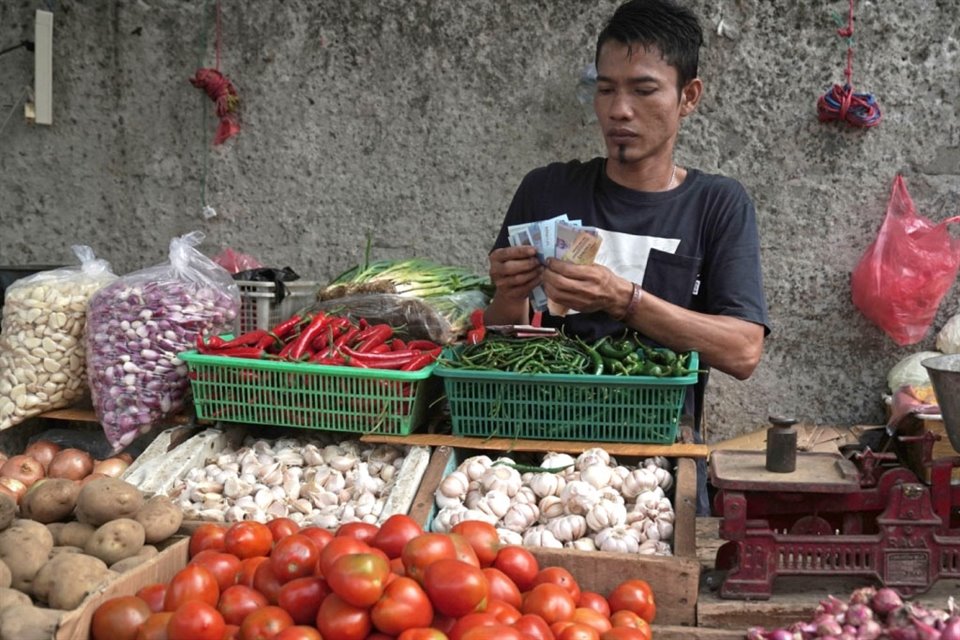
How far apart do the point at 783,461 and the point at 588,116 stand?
9.51ft

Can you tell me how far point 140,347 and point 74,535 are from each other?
1344mm

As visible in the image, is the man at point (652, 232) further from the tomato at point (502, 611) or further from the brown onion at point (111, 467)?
the brown onion at point (111, 467)

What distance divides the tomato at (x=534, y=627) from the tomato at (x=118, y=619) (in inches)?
31.6

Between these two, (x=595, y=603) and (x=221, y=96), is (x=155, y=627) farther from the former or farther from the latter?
(x=221, y=96)

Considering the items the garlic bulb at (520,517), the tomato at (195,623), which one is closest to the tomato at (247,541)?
the tomato at (195,623)

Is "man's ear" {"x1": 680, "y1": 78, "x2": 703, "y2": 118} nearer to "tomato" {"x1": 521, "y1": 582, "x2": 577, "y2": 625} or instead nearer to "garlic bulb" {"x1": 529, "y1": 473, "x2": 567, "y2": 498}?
"garlic bulb" {"x1": 529, "y1": 473, "x2": 567, "y2": 498}

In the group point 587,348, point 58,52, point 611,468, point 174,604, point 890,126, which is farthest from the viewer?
point 58,52

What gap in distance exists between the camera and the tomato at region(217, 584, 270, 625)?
1.97 m

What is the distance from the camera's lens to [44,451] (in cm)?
379

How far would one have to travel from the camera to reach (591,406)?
309 centimetres

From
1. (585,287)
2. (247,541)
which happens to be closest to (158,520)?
(247,541)

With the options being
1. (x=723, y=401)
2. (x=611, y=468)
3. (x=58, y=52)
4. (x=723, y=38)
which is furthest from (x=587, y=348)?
(x=58, y=52)

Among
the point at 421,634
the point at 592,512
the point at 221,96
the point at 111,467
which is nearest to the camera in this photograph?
the point at 421,634

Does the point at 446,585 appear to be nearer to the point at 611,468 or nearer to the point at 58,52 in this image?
the point at 611,468
